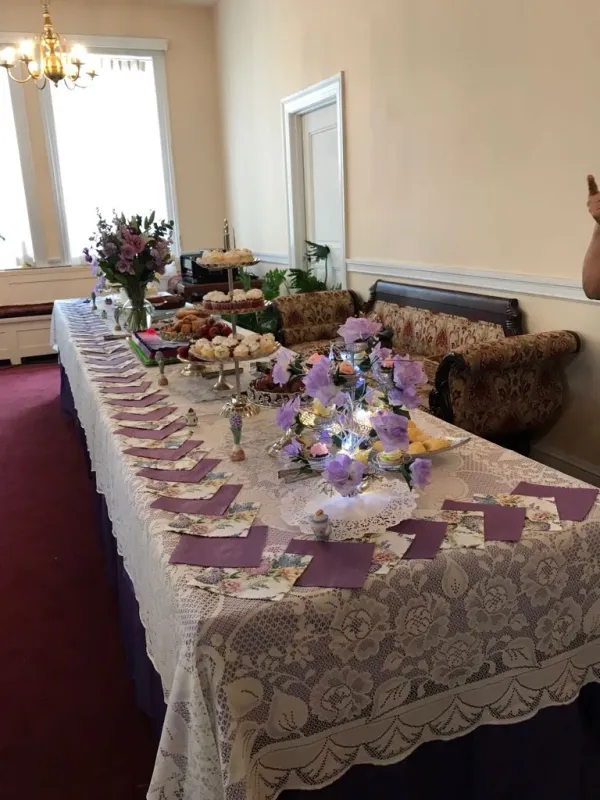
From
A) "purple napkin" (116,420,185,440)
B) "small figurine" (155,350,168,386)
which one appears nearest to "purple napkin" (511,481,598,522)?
"purple napkin" (116,420,185,440)

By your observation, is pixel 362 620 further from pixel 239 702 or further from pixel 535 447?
pixel 535 447

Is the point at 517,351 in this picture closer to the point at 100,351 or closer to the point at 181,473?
the point at 181,473

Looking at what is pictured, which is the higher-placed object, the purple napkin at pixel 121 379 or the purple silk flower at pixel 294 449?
the purple silk flower at pixel 294 449

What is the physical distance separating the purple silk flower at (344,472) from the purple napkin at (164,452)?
0.59m

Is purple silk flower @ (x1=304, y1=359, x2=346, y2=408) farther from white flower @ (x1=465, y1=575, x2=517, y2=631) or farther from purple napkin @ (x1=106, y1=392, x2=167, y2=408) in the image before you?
purple napkin @ (x1=106, y1=392, x2=167, y2=408)

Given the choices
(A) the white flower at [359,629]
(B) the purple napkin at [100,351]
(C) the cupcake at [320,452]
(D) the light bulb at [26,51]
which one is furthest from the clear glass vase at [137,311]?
(A) the white flower at [359,629]

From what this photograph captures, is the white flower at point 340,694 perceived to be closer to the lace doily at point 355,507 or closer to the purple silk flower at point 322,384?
the lace doily at point 355,507

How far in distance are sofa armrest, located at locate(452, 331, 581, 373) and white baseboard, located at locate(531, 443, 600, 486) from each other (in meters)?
0.56

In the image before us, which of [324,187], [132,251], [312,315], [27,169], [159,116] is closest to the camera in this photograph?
[132,251]

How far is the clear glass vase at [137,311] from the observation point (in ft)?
10.9

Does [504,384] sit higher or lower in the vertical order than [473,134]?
lower

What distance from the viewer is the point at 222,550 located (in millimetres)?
1227

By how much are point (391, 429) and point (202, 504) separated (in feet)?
1.47

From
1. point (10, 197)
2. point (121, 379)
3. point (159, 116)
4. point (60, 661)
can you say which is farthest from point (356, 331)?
point (159, 116)
